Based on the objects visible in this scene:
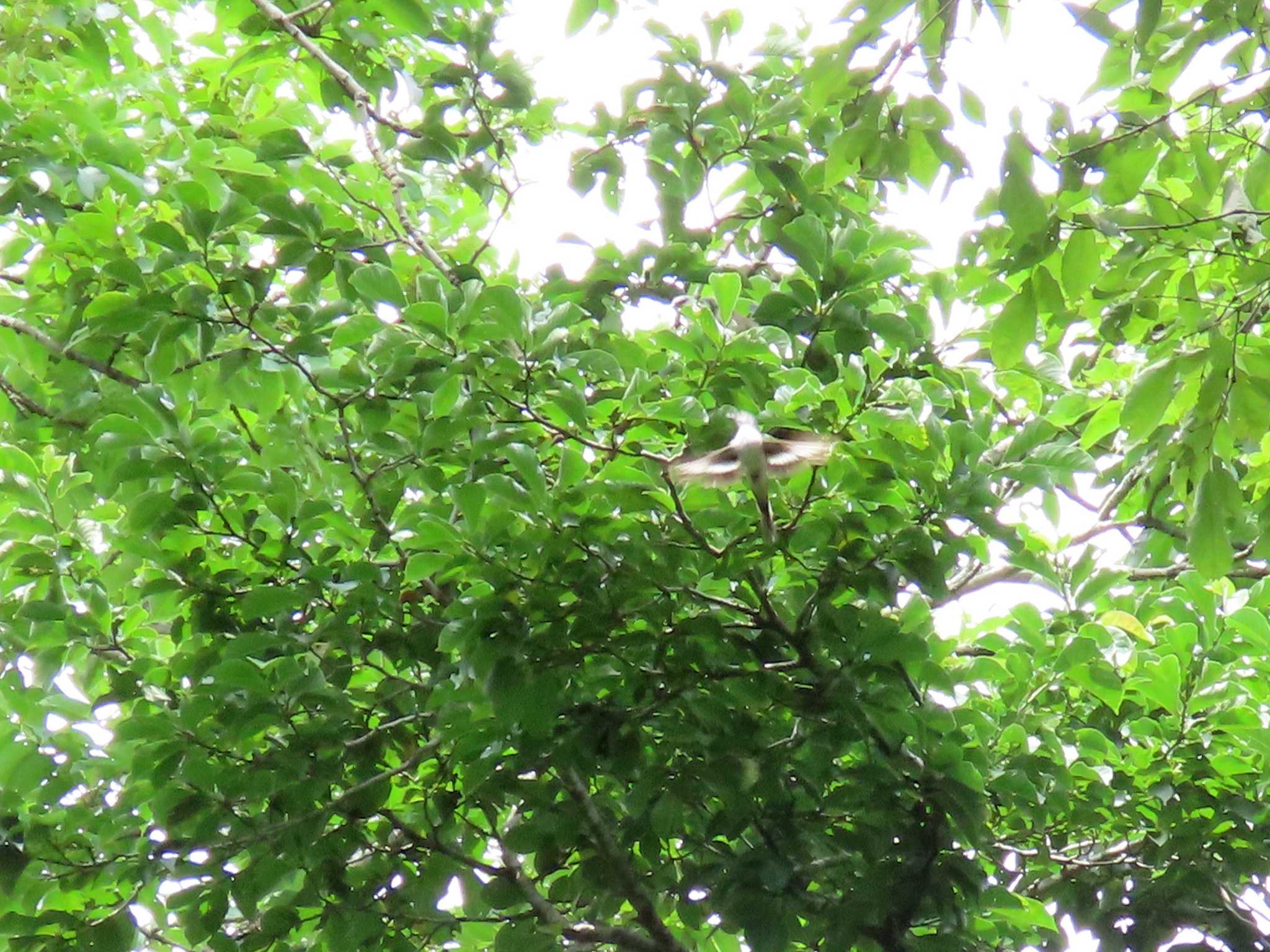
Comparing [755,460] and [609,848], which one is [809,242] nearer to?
[755,460]

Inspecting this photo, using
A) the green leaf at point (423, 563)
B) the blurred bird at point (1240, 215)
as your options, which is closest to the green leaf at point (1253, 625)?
the blurred bird at point (1240, 215)

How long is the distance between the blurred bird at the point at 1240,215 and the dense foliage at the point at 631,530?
1cm

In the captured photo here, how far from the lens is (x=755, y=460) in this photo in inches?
60.9

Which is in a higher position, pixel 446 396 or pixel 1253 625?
pixel 446 396

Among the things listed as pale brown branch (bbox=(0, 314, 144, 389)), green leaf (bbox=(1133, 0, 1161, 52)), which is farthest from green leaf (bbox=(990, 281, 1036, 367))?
pale brown branch (bbox=(0, 314, 144, 389))

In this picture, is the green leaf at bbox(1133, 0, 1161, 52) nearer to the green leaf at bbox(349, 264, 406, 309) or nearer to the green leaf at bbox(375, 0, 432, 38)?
the green leaf at bbox(349, 264, 406, 309)

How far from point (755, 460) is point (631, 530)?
0.48 m

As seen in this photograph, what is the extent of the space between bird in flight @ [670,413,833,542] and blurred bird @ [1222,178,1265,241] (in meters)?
0.73

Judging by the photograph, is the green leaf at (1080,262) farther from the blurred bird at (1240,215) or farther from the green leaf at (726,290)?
the green leaf at (726,290)

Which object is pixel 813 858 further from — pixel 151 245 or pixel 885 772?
pixel 151 245

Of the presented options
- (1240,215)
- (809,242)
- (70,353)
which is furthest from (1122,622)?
(70,353)

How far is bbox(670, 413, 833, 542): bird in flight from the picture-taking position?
1542mm

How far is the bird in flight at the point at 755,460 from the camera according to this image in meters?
1.54

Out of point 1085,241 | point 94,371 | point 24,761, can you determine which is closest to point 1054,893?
point 1085,241
